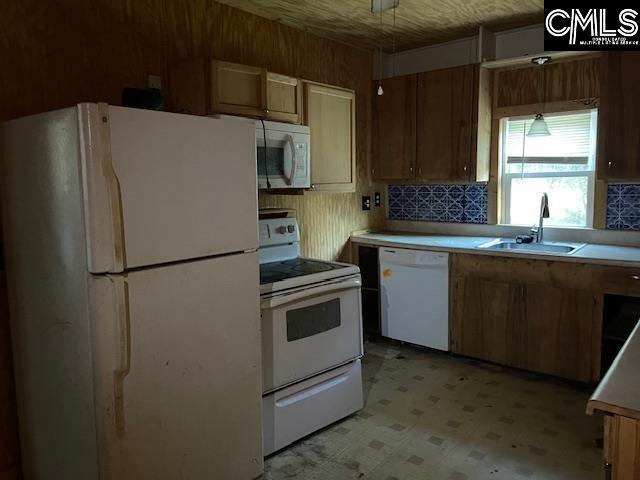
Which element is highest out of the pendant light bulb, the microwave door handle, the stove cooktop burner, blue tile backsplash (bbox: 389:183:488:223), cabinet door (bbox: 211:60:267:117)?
cabinet door (bbox: 211:60:267:117)

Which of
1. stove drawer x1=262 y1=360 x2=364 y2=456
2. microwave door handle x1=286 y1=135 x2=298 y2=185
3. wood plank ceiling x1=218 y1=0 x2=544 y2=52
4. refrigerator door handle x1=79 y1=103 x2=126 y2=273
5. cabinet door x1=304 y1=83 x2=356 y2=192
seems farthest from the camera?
cabinet door x1=304 y1=83 x2=356 y2=192

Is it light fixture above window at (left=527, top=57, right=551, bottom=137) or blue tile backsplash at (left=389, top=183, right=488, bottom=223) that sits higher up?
light fixture above window at (left=527, top=57, right=551, bottom=137)

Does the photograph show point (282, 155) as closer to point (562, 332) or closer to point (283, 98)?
point (283, 98)

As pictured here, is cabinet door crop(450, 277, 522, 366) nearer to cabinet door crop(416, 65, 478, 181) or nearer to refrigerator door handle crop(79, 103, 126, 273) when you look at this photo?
cabinet door crop(416, 65, 478, 181)

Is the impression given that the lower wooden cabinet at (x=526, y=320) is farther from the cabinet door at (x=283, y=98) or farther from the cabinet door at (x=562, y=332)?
the cabinet door at (x=283, y=98)

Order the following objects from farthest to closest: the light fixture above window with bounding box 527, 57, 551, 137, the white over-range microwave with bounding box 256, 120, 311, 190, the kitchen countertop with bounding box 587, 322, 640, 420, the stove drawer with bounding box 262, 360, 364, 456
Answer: the light fixture above window with bounding box 527, 57, 551, 137 → the white over-range microwave with bounding box 256, 120, 311, 190 → the stove drawer with bounding box 262, 360, 364, 456 → the kitchen countertop with bounding box 587, 322, 640, 420

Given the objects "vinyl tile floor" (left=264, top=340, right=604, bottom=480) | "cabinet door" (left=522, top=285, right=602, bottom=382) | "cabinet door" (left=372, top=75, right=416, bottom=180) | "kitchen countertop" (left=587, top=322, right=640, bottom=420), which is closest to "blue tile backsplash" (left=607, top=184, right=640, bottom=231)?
"cabinet door" (left=522, top=285, right=602, bottom=382)

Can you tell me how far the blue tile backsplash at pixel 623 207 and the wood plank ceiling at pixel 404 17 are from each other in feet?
4.20

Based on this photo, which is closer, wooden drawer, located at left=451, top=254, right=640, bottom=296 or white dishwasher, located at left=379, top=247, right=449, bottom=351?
wooden drawer, located at left=451, top=254, right=640, bottom=296

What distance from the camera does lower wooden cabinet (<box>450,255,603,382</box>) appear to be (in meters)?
2.98

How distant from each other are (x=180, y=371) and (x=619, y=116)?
2809 mm

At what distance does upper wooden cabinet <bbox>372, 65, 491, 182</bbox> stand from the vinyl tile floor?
148 cm

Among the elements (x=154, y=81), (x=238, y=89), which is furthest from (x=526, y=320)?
(x=154, y=81)

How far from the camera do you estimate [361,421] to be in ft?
8.98
